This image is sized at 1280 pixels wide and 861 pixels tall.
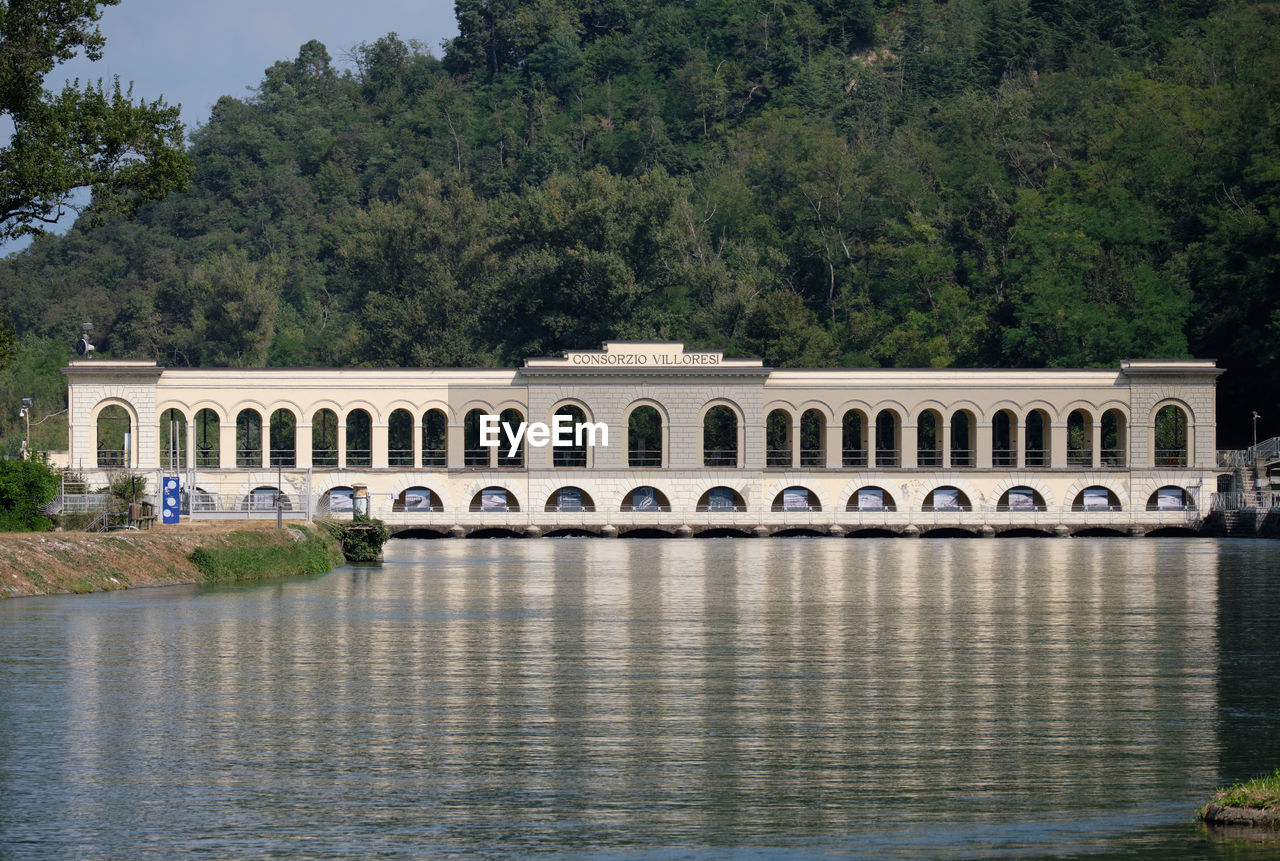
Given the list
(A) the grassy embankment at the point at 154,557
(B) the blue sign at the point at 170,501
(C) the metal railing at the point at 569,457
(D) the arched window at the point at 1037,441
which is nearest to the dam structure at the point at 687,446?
(C) the metal railing at the point at 569,457

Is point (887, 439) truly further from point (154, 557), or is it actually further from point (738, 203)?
point (154, 557)

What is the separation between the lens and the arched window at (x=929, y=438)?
313 feet

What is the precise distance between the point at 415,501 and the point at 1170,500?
3827 centimetres

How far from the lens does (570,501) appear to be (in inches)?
3433

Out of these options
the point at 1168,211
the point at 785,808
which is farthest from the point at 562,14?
the point at 785,808

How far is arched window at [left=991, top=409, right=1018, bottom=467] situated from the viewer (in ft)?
300

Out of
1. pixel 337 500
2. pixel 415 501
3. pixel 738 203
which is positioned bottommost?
pixel 415 501

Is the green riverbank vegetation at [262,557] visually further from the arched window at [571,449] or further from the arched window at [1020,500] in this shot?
the arched window at [1020,500]

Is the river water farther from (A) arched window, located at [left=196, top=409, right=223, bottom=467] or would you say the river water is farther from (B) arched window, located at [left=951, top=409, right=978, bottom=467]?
(B) arched window, located at [left=951, top=409, right=978, bottom=467]

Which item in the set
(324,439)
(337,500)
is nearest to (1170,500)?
(337,500)

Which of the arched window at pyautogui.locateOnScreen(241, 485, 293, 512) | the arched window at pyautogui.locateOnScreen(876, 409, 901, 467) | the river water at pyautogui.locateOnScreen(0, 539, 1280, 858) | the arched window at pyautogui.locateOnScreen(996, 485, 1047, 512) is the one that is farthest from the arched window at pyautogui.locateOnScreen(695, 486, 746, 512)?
the river water at pyautogui.locateOnScreen(0, 539, 1280, 858)

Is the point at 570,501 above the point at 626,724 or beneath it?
above

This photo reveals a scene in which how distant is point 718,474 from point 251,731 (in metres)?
65.4

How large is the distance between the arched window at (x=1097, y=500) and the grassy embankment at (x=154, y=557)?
148ft
